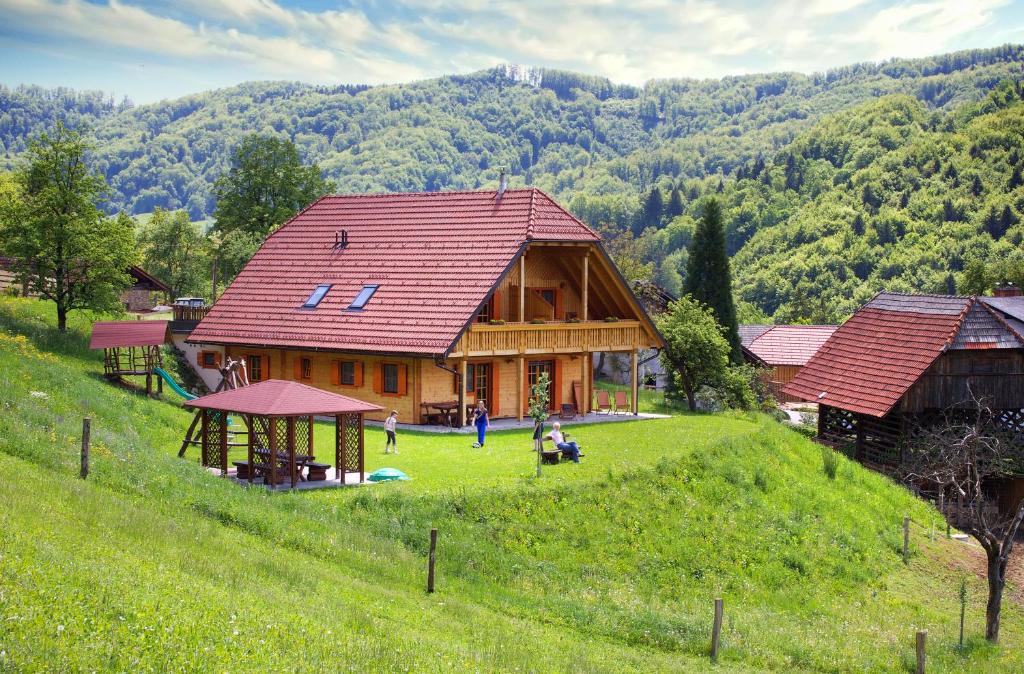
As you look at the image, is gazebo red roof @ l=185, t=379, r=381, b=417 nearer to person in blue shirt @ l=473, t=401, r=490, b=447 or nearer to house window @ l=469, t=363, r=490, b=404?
person in blue shirt @ l=473, t=401, r=490, b=447

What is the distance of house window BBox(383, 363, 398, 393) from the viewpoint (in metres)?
32.5

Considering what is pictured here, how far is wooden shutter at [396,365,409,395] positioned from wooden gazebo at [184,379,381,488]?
7.33 m

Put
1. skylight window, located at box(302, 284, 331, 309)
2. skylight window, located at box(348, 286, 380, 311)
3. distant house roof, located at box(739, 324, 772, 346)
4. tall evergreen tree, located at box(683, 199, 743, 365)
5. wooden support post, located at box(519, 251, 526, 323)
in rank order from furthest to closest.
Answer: distant house roof, located at box(739, 324, 772, 346), tall evergreen tree, located at box(683, 199, 743, 365), skylight window, located at box(302, 284, 331, 309), skylight window, located at box(348, 286, 380, 311), wooden support post, located at box(519, 251, 526, 323)

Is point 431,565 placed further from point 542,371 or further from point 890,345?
point 890,345

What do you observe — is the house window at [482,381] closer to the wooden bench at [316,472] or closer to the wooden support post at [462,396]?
the wooden support post at [462,396]

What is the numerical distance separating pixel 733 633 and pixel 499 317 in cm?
1685

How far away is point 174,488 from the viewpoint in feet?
64.9

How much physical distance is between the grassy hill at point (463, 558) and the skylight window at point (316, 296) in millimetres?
6328

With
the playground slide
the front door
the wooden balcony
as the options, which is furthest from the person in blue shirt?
the playground slide

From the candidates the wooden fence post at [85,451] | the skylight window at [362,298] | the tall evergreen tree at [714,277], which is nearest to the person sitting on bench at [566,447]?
the skylight window at [362,298]

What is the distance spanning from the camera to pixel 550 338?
33.8 metres

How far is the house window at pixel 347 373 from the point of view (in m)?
33.4

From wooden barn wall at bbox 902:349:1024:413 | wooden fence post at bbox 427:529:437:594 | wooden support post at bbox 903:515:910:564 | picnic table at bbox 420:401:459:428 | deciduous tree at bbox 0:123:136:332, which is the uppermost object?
deciduous tree at bbox 0:123:136:332

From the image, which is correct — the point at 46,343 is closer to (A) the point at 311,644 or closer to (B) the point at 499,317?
(B) the point at 499,317
